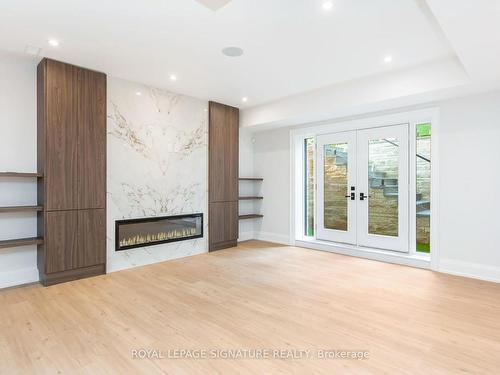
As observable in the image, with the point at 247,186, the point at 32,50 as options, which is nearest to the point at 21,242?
the point at 32,50

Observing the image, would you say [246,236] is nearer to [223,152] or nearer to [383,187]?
[223,152]

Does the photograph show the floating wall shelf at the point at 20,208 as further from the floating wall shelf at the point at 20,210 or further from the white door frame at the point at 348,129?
the white door frame at the point at 348,129

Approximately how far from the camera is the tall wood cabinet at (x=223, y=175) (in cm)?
564

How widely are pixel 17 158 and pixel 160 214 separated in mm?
2028

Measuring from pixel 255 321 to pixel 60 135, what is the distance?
3.24 m

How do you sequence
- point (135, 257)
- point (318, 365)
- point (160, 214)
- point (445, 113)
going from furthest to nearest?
point (160, 214) → point (135, 257) → point (445, 113) → point (318, 365)

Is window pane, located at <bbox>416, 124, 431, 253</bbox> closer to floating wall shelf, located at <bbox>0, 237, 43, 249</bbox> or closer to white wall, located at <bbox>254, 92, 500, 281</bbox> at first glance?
white wall, located at <bbox>254, 92, 500, 281</bbox>

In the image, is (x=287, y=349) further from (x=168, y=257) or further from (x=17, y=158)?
(x=17, y=158)

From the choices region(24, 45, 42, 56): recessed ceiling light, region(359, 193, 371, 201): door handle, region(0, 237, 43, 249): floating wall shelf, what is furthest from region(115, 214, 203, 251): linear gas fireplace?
region(359, 193, 371, 201): door handle

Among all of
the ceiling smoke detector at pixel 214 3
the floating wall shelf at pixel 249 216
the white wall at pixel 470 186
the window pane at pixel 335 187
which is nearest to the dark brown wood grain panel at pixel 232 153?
the floating wall shelf at pixel 249 216

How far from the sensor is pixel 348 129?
17.9 ft

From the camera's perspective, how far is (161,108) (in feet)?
16.1

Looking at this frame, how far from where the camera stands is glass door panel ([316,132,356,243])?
216 inches

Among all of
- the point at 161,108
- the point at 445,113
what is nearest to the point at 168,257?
the point at 161,108
